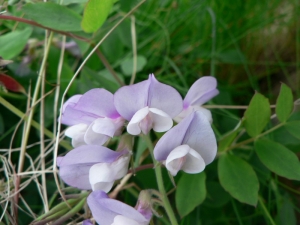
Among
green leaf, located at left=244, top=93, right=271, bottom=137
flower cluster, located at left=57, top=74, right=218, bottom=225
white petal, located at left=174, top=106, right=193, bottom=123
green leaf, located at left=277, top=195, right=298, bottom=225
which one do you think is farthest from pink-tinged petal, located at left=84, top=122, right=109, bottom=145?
green leaf, located at left=277, top=195, right=298, bottom=225

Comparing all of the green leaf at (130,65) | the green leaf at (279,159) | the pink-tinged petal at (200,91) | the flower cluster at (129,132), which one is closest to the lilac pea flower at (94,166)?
the flower cluster at (129,132)

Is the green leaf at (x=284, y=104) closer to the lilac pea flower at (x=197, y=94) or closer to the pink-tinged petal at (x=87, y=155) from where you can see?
the lilac pea flower at (x=197, y=94)

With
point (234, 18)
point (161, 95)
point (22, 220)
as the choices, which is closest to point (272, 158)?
point (161, 95)

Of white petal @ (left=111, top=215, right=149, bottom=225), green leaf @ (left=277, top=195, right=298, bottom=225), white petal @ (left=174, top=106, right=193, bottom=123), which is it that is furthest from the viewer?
green leaf @ (left=277, top=195, right=298, bottom=225)

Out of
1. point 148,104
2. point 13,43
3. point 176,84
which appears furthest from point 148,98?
point 176,84

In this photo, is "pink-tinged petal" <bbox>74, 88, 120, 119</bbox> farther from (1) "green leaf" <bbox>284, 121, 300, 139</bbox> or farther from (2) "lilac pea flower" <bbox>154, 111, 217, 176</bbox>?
(1) "green leaf" <bbox>284, 121, 300, 139</bbox>

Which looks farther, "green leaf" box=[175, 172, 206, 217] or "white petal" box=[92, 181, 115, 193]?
"green leaf" box=[175, 172, 206, 217]

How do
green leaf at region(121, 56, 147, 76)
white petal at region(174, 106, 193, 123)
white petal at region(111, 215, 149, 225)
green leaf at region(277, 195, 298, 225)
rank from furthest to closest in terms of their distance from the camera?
green leaf at region(121, 56, 147, 76) → green leaf at region(277, 195, 298, 225) → white petal at region(174, 106, 193, 123) → white petal at region(111, 215, 149, 225)
